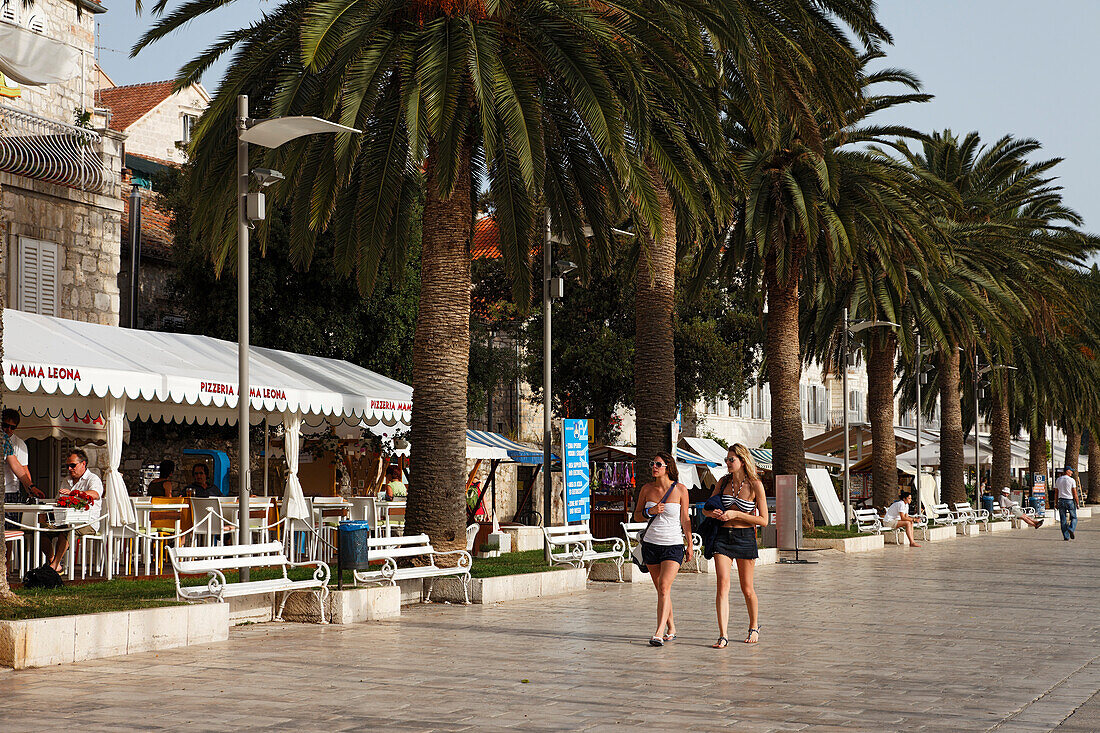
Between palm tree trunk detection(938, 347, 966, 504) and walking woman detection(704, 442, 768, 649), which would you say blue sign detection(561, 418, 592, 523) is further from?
palm tree trunk detection(938, 347, 966, 504)

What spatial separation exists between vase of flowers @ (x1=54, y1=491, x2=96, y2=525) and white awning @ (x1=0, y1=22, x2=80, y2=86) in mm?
5283

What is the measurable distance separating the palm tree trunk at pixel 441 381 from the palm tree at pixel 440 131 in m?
0.02

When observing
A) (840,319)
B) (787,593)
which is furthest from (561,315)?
(787,593)

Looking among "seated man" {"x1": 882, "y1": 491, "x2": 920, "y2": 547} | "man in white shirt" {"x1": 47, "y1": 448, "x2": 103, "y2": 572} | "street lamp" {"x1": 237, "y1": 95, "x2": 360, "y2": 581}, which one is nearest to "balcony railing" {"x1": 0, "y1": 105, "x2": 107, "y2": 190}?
"man in white shirt" {"x1": 47, "y1": 448, "x2": 103, "y2": 572}

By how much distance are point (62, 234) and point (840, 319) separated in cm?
2003

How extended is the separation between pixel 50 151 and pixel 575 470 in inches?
463

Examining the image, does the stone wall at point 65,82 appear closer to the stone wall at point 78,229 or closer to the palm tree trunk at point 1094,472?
the stone wall at point 78,229

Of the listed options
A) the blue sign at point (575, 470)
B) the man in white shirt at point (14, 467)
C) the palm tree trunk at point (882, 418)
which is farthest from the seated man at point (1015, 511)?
the man in white shirt at point (14, 467)

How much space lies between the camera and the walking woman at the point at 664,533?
37.6ft

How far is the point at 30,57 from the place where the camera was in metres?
10.9

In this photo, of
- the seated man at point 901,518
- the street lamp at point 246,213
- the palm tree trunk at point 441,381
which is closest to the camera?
the street lamp at point 246,213

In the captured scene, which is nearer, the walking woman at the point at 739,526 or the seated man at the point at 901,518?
the walking woman at the point at 739,526

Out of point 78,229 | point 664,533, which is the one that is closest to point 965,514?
point 78,229

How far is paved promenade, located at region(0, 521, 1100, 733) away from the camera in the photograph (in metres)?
7.56
